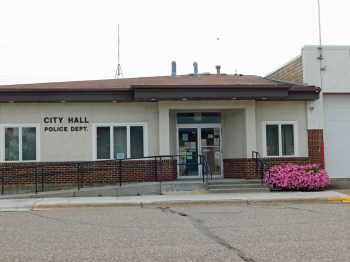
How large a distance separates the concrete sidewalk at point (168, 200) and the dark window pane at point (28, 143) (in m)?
2.84

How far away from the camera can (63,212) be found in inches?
436

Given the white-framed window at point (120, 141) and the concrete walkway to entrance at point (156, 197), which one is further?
the white-framed window at point (120, 141)

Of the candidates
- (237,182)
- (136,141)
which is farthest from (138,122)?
(237,182)

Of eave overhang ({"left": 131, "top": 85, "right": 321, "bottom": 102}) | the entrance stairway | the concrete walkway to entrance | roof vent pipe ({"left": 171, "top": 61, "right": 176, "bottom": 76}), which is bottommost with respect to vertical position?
the concrete walkway to entrance

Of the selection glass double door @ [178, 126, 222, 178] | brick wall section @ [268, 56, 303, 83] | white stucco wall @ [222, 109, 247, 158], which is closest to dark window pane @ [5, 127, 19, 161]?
glass double door @ [178, 126, 222, 178]

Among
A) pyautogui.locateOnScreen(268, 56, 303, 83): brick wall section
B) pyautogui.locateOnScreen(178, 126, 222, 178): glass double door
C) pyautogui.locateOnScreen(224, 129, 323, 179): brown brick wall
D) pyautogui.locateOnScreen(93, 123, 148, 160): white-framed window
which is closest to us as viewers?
pyautogui.locateOnScreen(93, 123, 148, 160): white-framed window

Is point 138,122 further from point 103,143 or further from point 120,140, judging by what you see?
point 103,143

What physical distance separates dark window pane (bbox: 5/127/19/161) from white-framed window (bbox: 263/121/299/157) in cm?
941

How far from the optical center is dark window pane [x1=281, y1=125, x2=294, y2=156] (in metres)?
16.5

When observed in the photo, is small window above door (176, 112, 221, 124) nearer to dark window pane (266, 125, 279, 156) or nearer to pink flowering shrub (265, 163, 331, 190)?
dark window pane (266, 125, 279, 156)

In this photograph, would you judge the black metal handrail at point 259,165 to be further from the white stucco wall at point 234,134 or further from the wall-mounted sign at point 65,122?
the wall-mounted sign at point 65,122

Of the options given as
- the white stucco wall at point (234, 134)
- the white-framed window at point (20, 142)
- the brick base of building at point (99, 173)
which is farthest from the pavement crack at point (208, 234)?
the white-framed window at point (20, 142)

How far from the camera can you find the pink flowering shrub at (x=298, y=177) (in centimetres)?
1479

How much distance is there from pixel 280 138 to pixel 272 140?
12.4 inches
